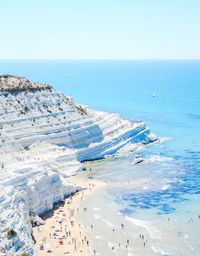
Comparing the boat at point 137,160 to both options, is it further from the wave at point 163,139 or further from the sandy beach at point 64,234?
the sandy beach at point 64,234

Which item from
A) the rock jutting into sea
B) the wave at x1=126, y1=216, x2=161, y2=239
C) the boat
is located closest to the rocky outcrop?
the rock jutting into sea

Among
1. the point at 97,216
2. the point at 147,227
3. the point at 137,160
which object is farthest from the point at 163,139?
the point at 147,227

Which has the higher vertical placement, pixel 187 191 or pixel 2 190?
pixel 2 190

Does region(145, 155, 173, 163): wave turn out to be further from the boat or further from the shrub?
the shrub

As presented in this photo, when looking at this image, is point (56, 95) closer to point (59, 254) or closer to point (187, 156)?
point (187, 156)

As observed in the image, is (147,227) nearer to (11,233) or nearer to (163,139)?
(11,233)

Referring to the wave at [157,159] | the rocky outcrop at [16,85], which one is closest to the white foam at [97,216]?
the wave at [157,159]

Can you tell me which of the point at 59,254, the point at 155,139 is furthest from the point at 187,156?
the point at 59,254
